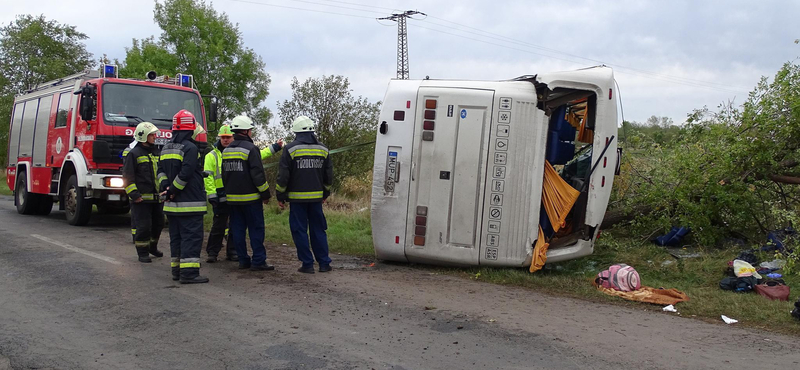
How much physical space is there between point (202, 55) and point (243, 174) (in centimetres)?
1637

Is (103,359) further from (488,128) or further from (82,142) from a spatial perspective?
(82,142)

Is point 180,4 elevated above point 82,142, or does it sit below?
above

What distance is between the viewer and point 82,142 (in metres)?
10.7

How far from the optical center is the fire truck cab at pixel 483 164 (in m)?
7.07

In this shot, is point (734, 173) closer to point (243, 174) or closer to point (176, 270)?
point (243, 174)

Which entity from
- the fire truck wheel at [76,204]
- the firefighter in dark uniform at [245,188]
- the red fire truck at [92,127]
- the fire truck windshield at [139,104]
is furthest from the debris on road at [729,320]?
the fire truck wheel at [76,204]

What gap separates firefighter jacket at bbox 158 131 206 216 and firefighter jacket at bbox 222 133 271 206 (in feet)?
1.25

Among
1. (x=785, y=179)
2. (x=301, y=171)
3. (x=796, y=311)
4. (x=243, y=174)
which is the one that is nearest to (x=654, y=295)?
(x=796, y=311)

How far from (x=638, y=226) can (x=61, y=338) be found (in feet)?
22.6

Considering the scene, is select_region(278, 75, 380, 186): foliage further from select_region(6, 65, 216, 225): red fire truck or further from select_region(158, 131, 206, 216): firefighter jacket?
select_region(158, 131, 206, 216): firefighter jacket

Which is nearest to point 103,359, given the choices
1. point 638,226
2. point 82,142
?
point 638,226

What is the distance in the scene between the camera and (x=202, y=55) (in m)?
22.3

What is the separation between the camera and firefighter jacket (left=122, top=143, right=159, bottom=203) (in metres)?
7.77

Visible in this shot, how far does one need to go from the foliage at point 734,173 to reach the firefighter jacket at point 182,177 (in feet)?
18.2
